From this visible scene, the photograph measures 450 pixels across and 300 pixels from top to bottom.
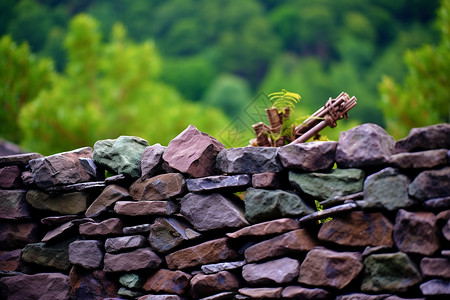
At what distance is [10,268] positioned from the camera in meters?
3.16

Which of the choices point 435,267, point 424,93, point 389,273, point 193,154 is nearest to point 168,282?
point 193,154

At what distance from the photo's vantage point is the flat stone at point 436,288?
209cm

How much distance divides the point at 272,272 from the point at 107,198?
1189 millimetres

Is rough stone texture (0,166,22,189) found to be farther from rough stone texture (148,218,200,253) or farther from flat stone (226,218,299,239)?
flat stone (226,218,299,239)

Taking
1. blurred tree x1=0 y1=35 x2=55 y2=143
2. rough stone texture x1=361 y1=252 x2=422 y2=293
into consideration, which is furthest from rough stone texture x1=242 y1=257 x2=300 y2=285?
blurred tree x1=0 y1=35 x2=55 y2=143

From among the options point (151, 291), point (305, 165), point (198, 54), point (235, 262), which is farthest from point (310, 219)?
point (198, 54)

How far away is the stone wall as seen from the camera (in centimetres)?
222

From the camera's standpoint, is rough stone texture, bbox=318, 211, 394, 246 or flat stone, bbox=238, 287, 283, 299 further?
flat stone, bbox=238, 287, 283, 299

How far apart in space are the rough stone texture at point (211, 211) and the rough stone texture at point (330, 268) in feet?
1.45

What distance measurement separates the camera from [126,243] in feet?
9.22

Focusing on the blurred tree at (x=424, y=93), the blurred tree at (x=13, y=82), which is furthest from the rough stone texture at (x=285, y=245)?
the blurred tree at (x=13, y=82)

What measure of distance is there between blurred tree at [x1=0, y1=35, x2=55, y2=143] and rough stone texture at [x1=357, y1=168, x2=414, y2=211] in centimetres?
1123

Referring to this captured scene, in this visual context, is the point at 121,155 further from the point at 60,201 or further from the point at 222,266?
the point at 222,266

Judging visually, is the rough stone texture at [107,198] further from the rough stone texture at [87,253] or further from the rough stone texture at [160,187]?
the rough stone texture at [87,253]
